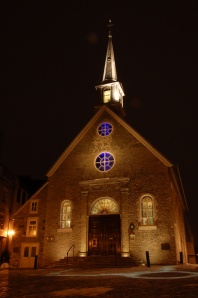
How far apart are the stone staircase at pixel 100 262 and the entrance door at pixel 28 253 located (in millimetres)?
3723

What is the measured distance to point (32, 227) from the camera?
81.5 feet

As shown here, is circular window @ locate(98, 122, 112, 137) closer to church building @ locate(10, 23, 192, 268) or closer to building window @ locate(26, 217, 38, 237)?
church building @ locate(10, 23, 192, 268)

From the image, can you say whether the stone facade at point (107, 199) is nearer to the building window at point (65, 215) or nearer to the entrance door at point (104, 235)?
the entrance door at point (104, 235)

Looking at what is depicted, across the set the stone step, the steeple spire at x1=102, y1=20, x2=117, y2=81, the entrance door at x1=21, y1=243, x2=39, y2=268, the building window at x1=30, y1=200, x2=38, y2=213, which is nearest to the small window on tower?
the steeple spire at x1=102, y1=20, x2=117, y2=81

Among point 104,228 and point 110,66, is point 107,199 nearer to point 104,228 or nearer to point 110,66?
point 104,228

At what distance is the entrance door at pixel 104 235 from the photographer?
21766 mm

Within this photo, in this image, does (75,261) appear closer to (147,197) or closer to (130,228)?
(130,228)

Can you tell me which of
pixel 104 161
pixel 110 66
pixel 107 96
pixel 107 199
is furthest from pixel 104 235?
pixel 110 66

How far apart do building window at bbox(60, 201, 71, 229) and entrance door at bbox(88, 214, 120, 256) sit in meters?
1.97

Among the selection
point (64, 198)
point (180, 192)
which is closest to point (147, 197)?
point (64, 198)

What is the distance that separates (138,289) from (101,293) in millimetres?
1331

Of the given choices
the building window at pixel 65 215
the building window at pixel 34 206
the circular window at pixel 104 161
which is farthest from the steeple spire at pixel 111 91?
the building window at pixel 34 206

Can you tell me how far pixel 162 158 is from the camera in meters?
22.6

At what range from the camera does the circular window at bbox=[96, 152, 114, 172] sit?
2414 cm
